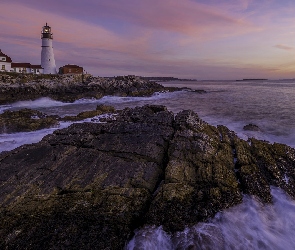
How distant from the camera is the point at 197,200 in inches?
234

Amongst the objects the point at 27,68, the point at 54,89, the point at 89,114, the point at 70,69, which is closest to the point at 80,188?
the point at 89,114

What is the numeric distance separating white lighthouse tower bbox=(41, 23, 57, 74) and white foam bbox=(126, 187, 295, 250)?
56752 mm

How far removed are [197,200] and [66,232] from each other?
3183 millimetres

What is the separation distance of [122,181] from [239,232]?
10.3ft

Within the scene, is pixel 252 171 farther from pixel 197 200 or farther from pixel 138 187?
pixel 138 187

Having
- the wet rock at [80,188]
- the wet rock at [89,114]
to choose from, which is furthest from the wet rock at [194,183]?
the wet rock at [89,114]

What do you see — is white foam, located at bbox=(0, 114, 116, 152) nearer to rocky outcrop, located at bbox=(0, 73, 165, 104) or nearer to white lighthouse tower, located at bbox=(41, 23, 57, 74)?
rocky outcrop, located at bbox=(0, 73, 165, 104)

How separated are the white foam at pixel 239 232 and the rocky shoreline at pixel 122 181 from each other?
0.72 feet

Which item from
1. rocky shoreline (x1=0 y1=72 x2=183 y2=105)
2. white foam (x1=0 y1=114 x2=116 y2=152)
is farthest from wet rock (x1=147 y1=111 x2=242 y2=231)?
rocky shoreline (x1=0 y1=72 x2=183 y2=105)

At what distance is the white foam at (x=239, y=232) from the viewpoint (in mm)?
5059

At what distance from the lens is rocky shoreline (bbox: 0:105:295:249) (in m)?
5.09

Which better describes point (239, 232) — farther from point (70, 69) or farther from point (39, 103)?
point (70, 69)

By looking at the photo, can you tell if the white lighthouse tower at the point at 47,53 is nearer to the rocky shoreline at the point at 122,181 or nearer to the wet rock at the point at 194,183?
the rocky shoreline at the point at 122,181

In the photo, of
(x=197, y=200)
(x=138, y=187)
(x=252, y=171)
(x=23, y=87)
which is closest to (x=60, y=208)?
(x=138, y=187)
